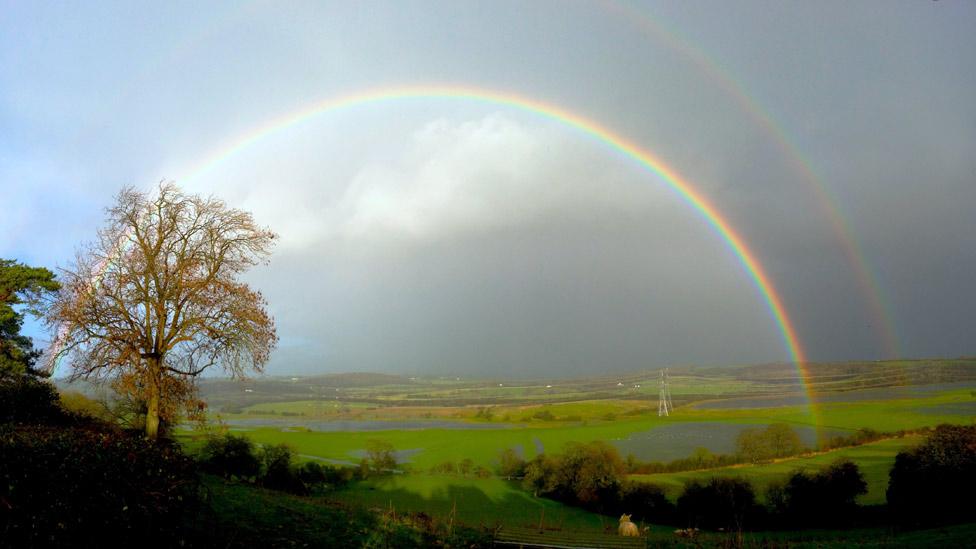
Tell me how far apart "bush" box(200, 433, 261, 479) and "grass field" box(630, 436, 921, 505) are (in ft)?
79.1

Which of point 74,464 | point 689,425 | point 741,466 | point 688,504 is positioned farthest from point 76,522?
point 689,425

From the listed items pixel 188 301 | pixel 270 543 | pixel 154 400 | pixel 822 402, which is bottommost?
pixel 822 402

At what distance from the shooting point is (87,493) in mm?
5355

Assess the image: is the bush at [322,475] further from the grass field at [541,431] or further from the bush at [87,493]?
the bush at [87,493]

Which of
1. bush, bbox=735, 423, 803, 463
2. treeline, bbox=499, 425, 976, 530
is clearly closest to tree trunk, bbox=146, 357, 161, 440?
treeline, bbox=499, 425, 976, 530

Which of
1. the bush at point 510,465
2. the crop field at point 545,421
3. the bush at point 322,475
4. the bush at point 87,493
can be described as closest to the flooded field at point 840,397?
the crop field at point 545,421

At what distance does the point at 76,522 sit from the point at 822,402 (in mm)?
100038

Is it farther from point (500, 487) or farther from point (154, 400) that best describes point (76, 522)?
point (500, 487)

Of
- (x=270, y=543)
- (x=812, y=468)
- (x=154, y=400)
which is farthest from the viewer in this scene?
(x=812, y=468)

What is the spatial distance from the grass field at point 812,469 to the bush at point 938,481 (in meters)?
5.78

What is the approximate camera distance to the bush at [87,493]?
4953 mm

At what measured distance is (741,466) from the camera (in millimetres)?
42906

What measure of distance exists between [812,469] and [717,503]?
386 inches

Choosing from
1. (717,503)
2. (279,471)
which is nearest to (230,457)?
(279,471)
